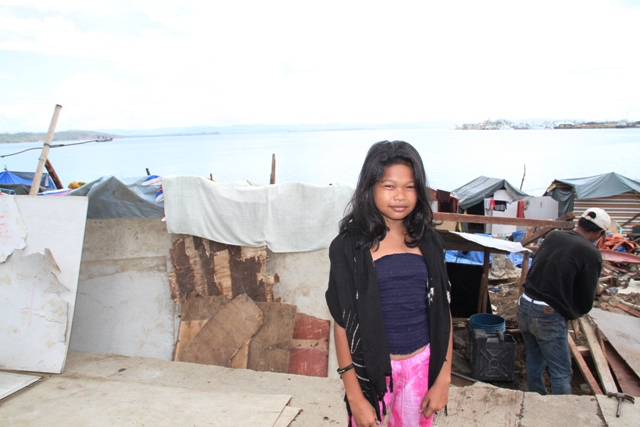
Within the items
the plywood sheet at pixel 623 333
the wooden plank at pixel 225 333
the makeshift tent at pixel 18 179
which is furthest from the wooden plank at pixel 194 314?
the makeshift tent at pixel 18 179

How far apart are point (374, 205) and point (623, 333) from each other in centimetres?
428

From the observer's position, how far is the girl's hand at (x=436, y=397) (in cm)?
182

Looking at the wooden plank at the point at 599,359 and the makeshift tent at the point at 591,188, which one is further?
the makeshift tent at the point at 591,188

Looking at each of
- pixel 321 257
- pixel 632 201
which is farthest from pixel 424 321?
pixel 632 201

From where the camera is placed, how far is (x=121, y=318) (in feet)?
15.3

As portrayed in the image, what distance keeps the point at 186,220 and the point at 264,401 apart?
6.50ft

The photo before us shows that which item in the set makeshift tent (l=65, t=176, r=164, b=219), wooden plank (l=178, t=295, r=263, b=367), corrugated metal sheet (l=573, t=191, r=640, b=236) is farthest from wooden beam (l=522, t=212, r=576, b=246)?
corrugated metal sheet (l=573, t=191, r=640, b=236)

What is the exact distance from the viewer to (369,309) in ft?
5.72

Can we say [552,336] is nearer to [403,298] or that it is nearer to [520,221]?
[520,221]

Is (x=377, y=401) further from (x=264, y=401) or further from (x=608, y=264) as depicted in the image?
(x=608, y=264)

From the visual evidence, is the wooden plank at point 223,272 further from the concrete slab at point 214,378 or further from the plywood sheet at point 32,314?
the plywood sheet at point 32,314

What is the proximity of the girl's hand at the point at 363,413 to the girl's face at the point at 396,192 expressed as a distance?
2.57 ft

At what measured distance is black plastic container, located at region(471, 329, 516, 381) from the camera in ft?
17.4

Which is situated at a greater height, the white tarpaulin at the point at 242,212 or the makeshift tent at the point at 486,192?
the white tarpaulin at the point at 242,212
